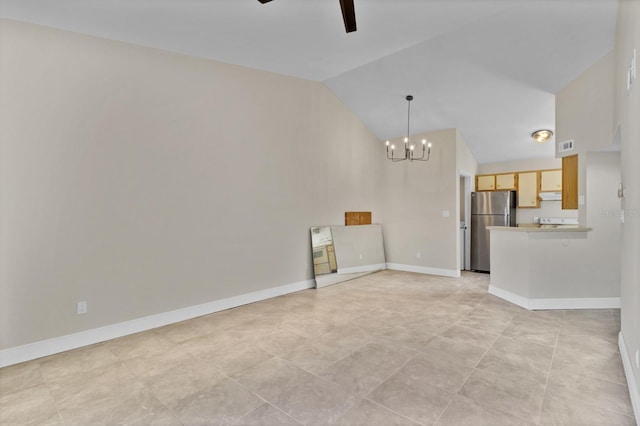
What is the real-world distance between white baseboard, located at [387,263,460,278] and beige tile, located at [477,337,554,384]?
2971 mm

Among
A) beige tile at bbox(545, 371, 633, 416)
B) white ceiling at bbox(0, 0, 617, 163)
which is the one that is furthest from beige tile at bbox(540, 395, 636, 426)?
white ceiling at bbox(0, 0, 617, 163)

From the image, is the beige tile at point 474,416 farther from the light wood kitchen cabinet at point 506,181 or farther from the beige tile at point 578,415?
the light wood kitchen cabinet at point 506,181

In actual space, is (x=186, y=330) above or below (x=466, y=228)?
below

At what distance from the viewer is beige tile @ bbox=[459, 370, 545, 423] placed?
6.64 ft

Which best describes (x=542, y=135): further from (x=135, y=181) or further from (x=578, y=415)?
(x=135, y=181)

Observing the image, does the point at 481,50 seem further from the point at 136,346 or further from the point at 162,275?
the point at 136,346

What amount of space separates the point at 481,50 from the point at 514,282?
310 centimetres

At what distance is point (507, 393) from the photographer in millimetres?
2199

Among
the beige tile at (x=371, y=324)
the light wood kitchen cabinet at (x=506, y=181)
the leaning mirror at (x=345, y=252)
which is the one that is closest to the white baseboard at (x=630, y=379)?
the beige tile at (x=371, y=324)

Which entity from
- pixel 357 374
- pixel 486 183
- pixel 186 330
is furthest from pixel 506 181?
pixel 186 330

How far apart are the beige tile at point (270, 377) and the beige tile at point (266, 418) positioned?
13 centimetres

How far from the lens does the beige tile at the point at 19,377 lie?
2.37 metres

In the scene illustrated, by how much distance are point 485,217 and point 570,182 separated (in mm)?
2075

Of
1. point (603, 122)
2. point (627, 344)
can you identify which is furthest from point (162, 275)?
point (603, 122)
